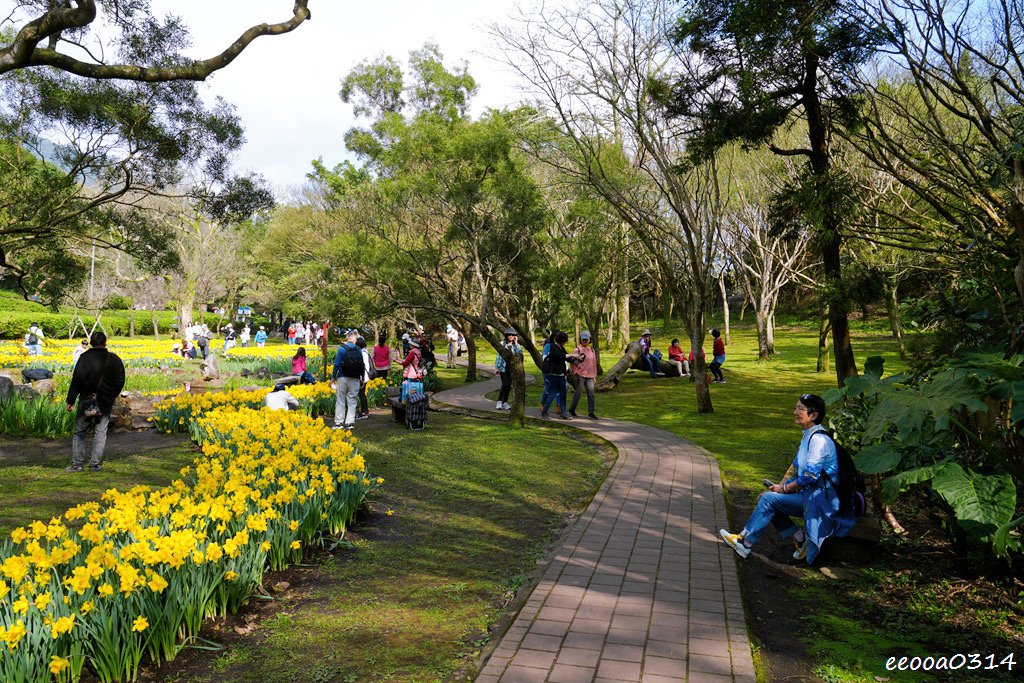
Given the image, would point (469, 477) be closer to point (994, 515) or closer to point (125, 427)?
point (994, 515)

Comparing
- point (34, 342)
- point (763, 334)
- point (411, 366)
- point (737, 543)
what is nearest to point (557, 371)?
point (411, 366)

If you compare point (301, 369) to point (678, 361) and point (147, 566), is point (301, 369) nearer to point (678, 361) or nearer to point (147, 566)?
point (678, 361)

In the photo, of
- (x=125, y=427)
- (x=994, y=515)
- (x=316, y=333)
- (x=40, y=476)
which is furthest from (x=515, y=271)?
(x=316, y=333)

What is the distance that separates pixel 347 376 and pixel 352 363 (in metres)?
0.26

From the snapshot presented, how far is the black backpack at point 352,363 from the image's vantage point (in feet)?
35.6

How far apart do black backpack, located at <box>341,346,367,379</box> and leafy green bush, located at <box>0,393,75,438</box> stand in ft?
14.1

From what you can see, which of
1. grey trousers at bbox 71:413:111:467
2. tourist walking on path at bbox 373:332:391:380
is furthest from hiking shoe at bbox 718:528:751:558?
tourist walking on path at bbox 373:332:391:380

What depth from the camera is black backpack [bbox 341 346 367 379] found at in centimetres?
1084

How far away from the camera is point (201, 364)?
21.3 metres

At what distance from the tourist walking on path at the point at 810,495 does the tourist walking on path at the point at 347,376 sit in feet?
23.5

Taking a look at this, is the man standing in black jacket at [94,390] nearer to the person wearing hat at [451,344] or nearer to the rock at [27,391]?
the rock at [27,391]

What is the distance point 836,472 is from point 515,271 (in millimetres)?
13945

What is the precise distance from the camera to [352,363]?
10.9 metres

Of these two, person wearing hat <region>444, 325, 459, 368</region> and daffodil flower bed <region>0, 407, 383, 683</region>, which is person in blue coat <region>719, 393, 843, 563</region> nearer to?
daffodil flower bed <region>0, 407, 383, 683</region>
